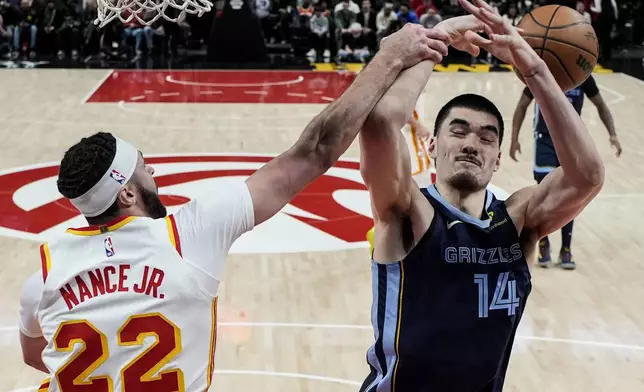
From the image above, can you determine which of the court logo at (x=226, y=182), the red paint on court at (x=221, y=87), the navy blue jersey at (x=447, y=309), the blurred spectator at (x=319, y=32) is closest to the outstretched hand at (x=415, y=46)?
the navy blue jersey at (x=447, y=309)

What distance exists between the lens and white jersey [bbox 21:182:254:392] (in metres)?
2.80

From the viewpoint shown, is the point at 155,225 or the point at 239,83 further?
the point at 239,83

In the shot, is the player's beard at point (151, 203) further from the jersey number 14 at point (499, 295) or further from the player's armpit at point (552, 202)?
the player's armpit at point (552, 202)

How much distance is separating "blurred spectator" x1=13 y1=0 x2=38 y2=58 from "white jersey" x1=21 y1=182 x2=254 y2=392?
1975 cm

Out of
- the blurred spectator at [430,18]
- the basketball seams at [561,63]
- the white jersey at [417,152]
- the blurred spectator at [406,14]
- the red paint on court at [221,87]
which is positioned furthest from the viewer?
the blurred spectator at [406,14]

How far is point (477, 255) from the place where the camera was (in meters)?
3.30

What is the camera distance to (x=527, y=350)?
6473 mm

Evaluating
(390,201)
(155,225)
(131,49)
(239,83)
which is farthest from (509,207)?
(131,49)

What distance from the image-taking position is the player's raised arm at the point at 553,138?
3.18 metres

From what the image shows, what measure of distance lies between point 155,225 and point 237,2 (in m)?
18.2

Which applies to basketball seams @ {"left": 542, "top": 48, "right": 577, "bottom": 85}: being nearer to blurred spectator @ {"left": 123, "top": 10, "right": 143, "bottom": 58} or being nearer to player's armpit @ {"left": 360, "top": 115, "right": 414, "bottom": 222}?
player's armpit @ {"left": 360, "top": 115, "right": 414, "bottom": 222}

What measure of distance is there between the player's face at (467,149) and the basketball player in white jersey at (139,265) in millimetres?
498

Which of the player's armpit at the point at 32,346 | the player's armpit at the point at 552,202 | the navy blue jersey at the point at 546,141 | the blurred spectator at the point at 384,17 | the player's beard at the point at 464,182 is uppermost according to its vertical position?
the player's beard at the point at 464,182

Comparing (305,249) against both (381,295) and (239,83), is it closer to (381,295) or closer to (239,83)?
(381,295)
